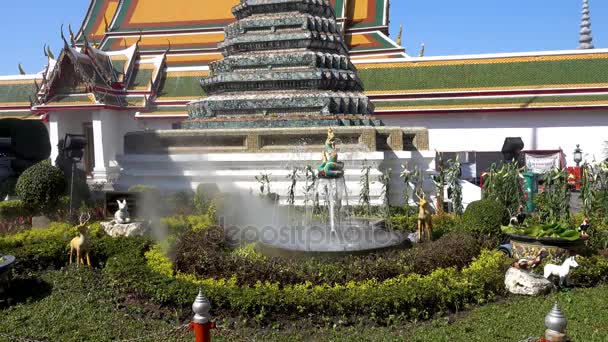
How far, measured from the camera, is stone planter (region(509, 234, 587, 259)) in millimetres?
8320

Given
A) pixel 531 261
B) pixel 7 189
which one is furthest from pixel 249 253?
pixel 7 189

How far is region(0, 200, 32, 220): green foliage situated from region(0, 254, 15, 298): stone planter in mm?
4694

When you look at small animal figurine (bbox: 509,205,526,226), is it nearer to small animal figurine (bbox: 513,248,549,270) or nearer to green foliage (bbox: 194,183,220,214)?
small animal figurine (bbox: 513,248,549,270)

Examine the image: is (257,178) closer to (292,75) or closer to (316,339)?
(292,75)

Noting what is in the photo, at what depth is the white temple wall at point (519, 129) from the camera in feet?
71.7

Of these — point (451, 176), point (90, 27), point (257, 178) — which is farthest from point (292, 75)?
point (90, 27)

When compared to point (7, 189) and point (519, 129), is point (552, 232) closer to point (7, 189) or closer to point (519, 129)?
point (7, 189)

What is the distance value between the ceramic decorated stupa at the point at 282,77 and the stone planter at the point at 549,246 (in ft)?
23.3

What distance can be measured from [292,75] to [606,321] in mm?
10974

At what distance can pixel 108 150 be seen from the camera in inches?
840

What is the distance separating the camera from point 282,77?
15656 millimetres

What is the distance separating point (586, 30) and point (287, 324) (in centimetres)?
3595

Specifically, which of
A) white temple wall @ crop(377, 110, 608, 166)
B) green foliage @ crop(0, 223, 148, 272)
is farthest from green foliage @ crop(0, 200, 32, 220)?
white temple wall @ crop(377, 110, 608, 166)

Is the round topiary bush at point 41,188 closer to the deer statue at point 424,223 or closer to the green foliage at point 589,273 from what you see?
the deer statue at point 424,223
